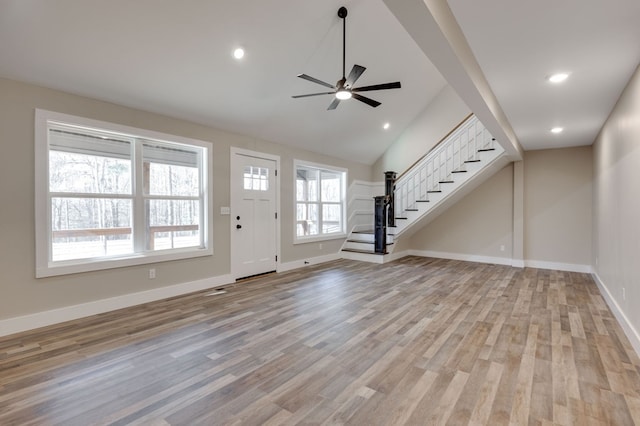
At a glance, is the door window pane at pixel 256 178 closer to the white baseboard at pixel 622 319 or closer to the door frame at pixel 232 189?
the door frame at pixel 232 189

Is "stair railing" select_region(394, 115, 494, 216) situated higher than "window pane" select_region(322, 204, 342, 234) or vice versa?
"stair railing" select_region(394, 115, 494, 216)

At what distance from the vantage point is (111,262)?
3793 mm

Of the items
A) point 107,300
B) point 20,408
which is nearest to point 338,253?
point 107,300

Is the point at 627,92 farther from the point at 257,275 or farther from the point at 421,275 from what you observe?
the point at 257,275

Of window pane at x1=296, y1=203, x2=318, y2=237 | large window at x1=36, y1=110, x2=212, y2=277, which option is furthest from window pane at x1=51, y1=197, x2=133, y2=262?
window pane at x1=296, y1=203, x2=318, y2=237

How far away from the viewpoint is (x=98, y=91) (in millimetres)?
3580

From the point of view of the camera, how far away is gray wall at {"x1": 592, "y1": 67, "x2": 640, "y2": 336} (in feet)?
9.37

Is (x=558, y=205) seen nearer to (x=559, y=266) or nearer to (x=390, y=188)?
(x=559, y=266)

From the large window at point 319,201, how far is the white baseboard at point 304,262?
434 mm

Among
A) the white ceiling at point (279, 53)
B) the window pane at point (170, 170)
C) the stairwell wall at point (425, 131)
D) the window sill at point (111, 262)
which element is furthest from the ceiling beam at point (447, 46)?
the stairwell wall at point (425, 131)

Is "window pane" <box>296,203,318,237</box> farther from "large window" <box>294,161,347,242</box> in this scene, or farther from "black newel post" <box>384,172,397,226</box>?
"black newel post" <box>384,172,397,226</box>

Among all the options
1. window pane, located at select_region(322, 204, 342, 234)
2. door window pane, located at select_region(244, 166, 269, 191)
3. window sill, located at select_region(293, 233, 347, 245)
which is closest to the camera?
door window pane, located at select_region(244, 166, 269, 191)

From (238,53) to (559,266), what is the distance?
7030 millimetres

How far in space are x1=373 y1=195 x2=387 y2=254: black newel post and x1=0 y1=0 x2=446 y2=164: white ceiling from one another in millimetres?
2088
